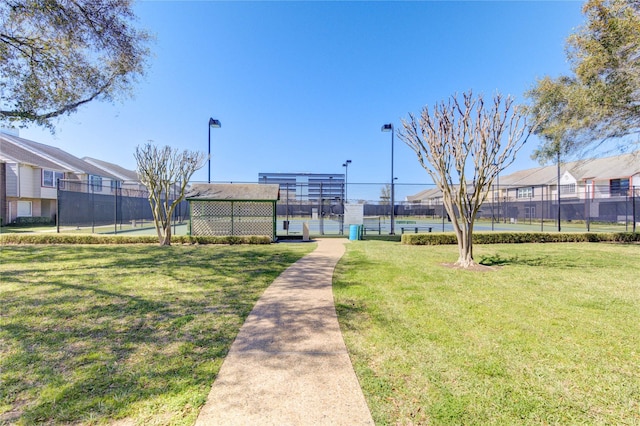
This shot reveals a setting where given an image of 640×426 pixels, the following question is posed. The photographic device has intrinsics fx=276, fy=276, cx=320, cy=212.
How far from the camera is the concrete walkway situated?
2.04 meters

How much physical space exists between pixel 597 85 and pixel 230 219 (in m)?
15.3

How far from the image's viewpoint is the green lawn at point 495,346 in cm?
212

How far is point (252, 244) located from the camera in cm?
1209

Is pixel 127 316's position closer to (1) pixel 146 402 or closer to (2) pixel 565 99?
(1) pixel 146 402

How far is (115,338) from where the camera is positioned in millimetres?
3256

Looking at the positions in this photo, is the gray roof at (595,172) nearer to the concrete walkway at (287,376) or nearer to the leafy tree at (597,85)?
the leafy tree at (597,85)

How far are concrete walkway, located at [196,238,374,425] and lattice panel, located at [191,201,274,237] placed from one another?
32.7 feet

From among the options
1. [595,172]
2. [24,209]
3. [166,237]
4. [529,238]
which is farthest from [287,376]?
[595,172]

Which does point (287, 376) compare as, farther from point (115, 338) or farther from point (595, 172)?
point (595, 172)

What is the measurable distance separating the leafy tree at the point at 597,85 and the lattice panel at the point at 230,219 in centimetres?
1157

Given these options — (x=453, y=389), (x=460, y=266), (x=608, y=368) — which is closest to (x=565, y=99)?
(x=460, y=266)

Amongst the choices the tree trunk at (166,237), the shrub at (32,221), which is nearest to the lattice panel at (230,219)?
the tree trunk at (166,237)

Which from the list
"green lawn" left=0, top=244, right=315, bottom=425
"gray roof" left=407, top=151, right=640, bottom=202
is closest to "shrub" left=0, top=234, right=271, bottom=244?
"green lawn" left=0, top=244, right=315, bottom=425

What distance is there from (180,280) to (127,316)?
6.44ft
